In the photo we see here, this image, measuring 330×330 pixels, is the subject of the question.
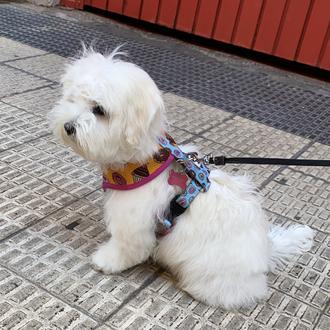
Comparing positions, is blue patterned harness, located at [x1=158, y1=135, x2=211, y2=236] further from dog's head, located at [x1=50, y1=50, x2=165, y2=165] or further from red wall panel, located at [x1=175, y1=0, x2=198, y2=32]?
red wall panel, located at [x1=175, y1=0, x2=198, y2=32]

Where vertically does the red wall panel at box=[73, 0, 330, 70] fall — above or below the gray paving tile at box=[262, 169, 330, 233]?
above

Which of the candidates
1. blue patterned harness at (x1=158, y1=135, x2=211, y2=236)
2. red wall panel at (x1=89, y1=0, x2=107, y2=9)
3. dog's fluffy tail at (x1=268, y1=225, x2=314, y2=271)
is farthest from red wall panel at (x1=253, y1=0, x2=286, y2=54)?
blue patterned harness at (x1=158, y1=135, x2=211, y2=236)

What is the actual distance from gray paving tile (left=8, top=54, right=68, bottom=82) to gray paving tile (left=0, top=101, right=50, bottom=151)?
1.00 metres

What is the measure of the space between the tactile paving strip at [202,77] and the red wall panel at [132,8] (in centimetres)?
40

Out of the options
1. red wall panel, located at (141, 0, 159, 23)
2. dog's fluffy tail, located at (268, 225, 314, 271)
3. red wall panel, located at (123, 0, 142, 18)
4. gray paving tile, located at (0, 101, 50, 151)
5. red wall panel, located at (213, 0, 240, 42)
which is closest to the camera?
dog's fluffy tail, located at (268, 225, 314, 271)

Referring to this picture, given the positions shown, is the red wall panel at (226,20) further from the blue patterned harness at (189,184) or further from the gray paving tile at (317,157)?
the blue patterned harness at (189,184)

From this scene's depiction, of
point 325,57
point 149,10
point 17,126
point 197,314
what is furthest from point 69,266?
point 149,10

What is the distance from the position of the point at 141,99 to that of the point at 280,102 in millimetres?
3735

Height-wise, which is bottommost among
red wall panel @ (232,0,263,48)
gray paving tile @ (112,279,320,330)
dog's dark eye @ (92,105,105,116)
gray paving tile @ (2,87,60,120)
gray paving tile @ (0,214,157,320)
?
gray paving tile @ (2,87,60,120)

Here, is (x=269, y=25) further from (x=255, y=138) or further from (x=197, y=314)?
(x=197, y=314)

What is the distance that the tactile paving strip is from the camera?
540cm

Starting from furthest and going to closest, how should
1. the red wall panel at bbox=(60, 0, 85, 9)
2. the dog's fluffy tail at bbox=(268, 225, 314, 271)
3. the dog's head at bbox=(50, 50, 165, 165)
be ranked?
the red wall panel at bbox=(60, 0, 85, 9) → the dog's fluffy tail at bbox=(268, 225, 314, 271) → the dog's head at bbox=(50, 50, 165, 165)

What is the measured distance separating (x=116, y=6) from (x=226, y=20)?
1784mm

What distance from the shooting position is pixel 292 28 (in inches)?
261
